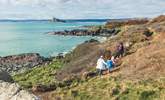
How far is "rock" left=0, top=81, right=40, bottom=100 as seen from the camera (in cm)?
1590

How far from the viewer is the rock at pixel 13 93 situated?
1590 centimetres

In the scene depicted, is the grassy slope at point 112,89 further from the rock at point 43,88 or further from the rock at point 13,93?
the rock at point 13,93

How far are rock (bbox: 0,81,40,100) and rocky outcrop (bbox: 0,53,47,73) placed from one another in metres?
62.7

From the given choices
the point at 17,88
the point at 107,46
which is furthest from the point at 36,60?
the point at 17,88

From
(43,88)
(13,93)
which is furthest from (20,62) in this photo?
(13,93)

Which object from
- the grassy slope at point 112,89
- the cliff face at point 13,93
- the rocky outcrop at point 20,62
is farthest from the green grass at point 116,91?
the rocky outcrop at point 20,62

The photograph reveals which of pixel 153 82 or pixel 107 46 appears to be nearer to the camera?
pixel 153 82

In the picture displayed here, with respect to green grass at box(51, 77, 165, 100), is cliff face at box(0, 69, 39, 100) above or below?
above

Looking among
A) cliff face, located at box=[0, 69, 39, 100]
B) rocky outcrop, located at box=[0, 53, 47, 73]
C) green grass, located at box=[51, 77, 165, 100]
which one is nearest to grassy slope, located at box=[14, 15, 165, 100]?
green grass, located at box=[51, 77, 165, 100]

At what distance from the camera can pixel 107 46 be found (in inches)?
2153

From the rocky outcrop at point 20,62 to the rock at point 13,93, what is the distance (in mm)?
62711

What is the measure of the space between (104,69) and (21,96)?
24745 millimetres

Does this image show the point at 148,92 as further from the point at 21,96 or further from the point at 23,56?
the point at 23,56

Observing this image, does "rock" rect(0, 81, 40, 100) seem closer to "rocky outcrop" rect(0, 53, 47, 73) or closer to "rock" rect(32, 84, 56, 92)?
"rock" rect(32, 84, 56, 92)
